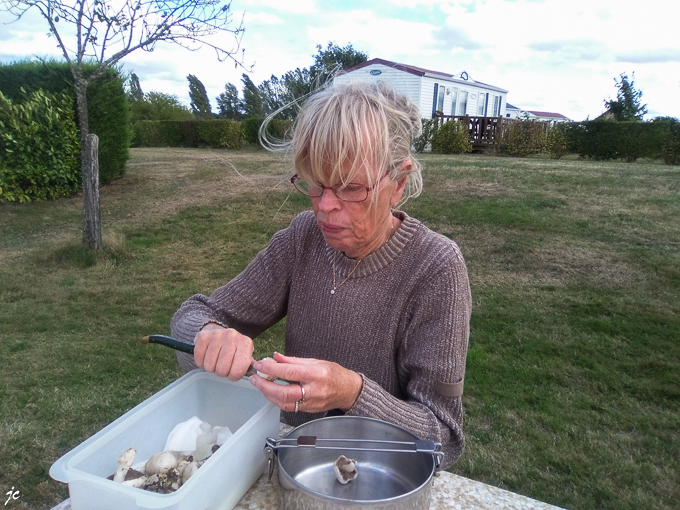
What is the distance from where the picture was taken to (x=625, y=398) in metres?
3.17

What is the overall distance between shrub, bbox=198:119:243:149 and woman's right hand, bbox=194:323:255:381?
→ 16.9 m

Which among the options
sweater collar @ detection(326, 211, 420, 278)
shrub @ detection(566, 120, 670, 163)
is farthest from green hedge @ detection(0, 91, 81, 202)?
shrub @ detection(566, 120, 670, 163)

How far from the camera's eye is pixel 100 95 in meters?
8.12

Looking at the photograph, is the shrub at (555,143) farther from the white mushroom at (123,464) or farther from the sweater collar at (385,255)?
the white mushroom at (123,464)

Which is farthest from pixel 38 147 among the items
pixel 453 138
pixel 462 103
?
pixel 462 103

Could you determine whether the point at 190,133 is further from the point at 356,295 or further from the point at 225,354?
the point at 225,354

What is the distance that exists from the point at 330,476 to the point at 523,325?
11.2 feet

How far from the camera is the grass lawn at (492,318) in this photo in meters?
2.66

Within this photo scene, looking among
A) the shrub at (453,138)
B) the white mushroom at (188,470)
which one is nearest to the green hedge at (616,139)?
→ the shrub at (453,138)

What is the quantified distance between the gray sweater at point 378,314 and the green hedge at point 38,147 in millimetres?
6933

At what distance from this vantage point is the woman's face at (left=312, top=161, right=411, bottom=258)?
50.4 inches

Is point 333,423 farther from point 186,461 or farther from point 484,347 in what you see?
point 484,347

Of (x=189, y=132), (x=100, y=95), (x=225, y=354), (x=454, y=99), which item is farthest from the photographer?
(x=454, y=99)

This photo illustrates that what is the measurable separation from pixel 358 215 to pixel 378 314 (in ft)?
0.95
